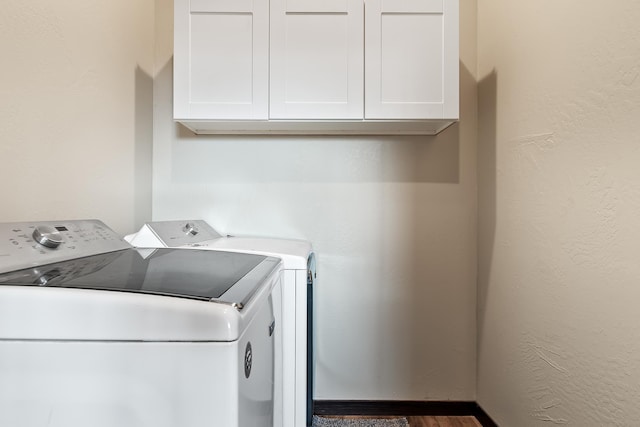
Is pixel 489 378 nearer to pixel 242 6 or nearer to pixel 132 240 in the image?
pixel 132 240

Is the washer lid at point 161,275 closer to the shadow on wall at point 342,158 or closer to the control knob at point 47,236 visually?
the control knob at point 47,236

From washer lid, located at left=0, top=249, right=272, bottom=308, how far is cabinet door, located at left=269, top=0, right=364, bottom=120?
0.80 metres

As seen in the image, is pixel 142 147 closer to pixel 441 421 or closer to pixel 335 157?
pixel 335 157

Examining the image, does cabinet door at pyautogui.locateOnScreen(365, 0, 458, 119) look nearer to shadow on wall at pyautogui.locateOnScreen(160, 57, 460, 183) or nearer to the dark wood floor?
shadow on wall at pyautogui.locateOnScreen(160, 57, 460, 183)

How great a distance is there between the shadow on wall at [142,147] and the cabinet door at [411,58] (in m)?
1.13

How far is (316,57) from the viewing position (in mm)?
1611

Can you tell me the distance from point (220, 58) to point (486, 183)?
1.40m

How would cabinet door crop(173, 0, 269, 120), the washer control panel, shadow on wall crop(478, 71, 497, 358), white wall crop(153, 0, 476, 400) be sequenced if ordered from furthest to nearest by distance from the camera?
1. white wall crop(153, 0, 476, 400)
2. shadow on wall crop(478, 71, 497, 358)
3. cabinet door crop(173, 0, 269, 120)
4. the washer control panel

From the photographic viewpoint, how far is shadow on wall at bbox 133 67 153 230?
1804 millimetres

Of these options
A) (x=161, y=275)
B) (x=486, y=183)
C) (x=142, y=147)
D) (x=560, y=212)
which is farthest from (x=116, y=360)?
(x=486, y=183)

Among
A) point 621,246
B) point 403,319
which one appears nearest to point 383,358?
point 403,319

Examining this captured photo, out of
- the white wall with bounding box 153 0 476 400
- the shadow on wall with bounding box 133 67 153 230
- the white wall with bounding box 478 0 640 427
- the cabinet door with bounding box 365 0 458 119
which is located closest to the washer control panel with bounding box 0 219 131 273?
the shadow on wall with bounding box 133 67 153 230

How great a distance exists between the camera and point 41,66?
3.84ft

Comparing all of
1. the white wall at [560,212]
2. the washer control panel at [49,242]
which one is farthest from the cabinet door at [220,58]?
the white wall at [560,212]
